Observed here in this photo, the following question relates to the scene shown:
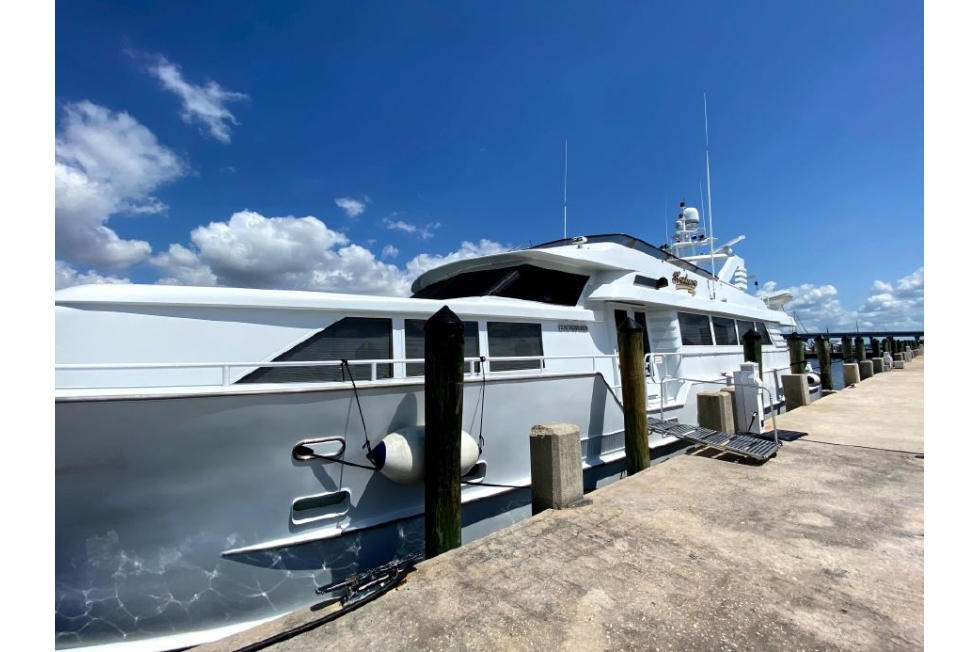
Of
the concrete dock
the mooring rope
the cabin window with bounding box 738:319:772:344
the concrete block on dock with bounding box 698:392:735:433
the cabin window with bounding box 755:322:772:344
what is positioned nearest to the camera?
the concrete dock

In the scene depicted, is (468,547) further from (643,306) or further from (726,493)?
(643,306)

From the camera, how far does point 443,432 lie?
12.5 feet

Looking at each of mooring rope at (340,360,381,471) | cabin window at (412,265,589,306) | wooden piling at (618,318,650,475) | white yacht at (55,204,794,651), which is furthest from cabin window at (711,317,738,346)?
mooring rope at (340,360,381,471)

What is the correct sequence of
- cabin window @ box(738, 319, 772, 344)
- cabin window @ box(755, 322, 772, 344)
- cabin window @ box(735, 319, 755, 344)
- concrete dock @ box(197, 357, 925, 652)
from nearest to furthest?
concrete dock @ box(197, 357, 925, 652) < cabin window @ box(735, 319, 755, 344) < cabin window @ box(738, 319, 772, 344) < cabin window @ box(755, 322, 772, 344)

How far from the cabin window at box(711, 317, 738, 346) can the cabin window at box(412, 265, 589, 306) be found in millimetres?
4411

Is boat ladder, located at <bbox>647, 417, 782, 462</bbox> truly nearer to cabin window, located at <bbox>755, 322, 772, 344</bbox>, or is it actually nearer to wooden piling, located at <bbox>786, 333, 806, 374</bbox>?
wooden piling, located at <bbox>786, 333, 806, 374</bbox>

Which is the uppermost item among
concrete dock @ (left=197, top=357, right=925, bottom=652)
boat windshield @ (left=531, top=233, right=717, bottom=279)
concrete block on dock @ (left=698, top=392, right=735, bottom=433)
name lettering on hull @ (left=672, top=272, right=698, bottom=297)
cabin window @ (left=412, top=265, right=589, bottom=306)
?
boat windshield @ (left=531, top=233, right=717, bottom=279)

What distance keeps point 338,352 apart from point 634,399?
3750mm

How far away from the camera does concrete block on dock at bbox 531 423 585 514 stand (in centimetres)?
382

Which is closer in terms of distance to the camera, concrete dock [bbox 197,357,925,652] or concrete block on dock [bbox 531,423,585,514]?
concrete dock [bbox 197,357,925,652]

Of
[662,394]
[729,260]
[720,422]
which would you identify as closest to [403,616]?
[720,422]

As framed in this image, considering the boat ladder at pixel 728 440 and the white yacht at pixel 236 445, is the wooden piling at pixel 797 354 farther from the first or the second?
the white yacht at pixel 236 445

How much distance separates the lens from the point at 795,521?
11.9 ft

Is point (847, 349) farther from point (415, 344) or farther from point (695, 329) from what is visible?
point (415, 344)
